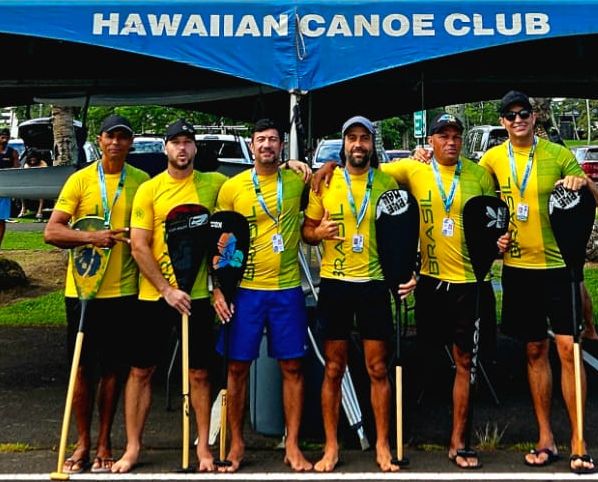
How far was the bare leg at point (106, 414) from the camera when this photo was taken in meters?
5.31

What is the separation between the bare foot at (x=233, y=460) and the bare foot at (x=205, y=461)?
2.2 inches

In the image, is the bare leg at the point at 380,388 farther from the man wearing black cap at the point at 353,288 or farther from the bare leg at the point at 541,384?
the bare leg at the point at 541,384

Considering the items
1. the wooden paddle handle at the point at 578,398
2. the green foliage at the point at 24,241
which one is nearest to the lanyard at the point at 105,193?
the wooden paddle handle at the point at 578,398

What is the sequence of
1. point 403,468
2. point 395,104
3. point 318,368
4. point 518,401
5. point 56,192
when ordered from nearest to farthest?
1. point 403,468
2. point 318,368
3. point 518,401
4. point 56,192
5. point 395,104

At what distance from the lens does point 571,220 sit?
5281mm

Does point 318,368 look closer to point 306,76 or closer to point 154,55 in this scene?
point 306,76

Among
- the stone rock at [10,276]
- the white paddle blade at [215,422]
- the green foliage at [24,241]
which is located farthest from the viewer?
the green foliage at [24,241]

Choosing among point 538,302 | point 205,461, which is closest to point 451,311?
point 538,302

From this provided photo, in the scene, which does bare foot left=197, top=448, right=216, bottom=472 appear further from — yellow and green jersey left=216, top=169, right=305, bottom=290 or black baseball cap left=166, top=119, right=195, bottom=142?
black baseball cap left=166, top=119, right=195, bottom=142

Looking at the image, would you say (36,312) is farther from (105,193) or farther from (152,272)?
(152,272)

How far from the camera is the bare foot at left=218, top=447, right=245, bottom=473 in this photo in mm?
5207

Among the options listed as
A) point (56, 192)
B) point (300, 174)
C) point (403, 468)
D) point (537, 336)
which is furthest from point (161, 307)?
point (56, 192)

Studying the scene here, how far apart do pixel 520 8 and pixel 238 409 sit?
335 cm

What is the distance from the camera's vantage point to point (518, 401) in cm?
679
